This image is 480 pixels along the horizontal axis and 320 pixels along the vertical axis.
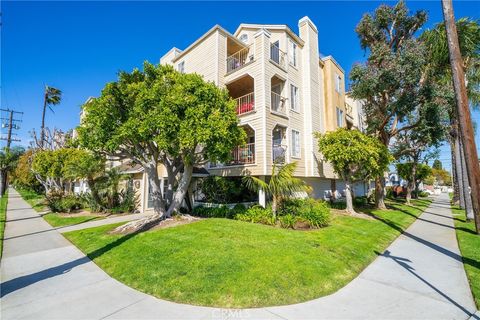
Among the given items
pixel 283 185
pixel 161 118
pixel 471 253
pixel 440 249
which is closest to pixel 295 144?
pixel 283 185

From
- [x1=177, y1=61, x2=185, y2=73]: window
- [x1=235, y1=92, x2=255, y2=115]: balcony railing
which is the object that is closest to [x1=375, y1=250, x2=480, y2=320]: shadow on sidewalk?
[x1=235, y1=92, x2=255, y2=115]: balcony railing

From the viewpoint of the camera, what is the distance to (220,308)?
4254 mm

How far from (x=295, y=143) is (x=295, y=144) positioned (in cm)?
7

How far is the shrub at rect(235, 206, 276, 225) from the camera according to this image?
10898 millimetres

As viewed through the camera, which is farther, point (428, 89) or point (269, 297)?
point (428, 89)

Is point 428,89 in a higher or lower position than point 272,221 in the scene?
higher

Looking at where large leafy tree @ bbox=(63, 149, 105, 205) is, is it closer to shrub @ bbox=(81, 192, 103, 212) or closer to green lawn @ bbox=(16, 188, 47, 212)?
shrub @ bbox=(81, 192, 103, 212)

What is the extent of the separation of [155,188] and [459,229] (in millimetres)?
14432

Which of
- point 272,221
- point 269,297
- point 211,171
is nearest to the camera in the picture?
point 269,297

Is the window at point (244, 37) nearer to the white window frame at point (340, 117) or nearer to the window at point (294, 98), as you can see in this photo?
the window at point (294, 98)

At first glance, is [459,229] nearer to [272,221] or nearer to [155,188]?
[272,221]

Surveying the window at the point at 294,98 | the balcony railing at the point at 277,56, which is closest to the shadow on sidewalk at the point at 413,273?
the window at the point at 294,98

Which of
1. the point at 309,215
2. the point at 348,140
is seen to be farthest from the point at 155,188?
the point at 348,140

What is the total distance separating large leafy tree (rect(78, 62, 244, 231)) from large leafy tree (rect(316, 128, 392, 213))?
631cm
